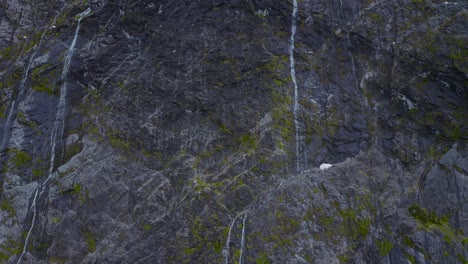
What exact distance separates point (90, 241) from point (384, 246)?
21.2 ft

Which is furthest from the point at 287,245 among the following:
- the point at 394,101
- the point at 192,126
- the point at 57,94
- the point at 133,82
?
the point at 57,94

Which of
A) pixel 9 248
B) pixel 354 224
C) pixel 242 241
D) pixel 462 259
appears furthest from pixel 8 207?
pixel 462 259

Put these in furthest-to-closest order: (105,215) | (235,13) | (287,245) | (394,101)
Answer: (235,13)
(394,101)
(105,215)
(287,245)

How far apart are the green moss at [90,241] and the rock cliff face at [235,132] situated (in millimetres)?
46

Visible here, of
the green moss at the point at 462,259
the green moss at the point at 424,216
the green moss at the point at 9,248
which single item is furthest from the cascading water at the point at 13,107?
the green moss at the point at 462,259

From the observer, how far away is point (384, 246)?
9.67 m

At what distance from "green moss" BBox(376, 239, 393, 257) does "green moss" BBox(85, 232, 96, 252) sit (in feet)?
20.5

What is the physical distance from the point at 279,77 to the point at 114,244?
5.61 meters

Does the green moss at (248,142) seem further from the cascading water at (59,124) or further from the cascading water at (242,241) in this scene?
→ the cascading water at (59,124)

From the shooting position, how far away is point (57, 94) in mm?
11445

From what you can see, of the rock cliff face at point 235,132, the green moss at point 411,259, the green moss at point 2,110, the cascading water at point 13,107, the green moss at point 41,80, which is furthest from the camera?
the green moss at point 41,80

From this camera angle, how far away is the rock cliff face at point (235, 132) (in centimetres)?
984

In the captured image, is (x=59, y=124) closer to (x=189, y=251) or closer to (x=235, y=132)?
(x=235, y=132)

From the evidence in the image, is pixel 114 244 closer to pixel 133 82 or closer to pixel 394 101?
pixel 133 82
